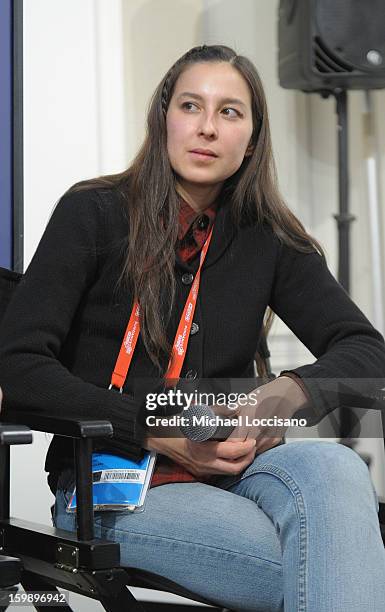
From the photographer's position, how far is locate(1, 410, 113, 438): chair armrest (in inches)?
50.0

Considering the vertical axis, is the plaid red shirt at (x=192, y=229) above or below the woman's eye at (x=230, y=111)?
below

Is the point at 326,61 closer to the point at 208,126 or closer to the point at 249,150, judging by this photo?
the point at 249,150

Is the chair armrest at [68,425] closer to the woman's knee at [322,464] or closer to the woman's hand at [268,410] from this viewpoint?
the woman's hand at [268,410]

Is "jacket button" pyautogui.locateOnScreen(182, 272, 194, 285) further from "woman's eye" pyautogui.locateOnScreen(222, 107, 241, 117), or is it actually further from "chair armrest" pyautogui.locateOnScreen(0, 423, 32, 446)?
"chair armrest" pyautogui.locateOnScreen(0, 423, 32, 446)

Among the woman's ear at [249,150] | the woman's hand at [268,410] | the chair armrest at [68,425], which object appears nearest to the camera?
the chair armrest at [68,425]

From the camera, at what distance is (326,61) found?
282 cm

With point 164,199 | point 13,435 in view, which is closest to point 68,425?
point 13,435

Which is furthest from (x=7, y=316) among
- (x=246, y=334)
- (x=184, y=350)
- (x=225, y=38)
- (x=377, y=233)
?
(x=377, y=233)

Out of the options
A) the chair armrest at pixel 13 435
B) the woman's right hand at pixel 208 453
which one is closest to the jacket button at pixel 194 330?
the woman's right hand at pixel 208 453

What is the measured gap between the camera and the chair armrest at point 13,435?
1.17 meters

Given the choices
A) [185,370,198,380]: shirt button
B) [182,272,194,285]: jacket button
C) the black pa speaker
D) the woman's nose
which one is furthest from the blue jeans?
the black pa speaker

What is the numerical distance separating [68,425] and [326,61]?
1.85 m

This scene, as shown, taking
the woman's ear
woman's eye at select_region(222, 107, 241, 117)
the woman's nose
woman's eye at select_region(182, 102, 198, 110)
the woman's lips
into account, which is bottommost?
the woman's lips

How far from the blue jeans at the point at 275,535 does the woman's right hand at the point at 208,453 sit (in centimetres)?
3
